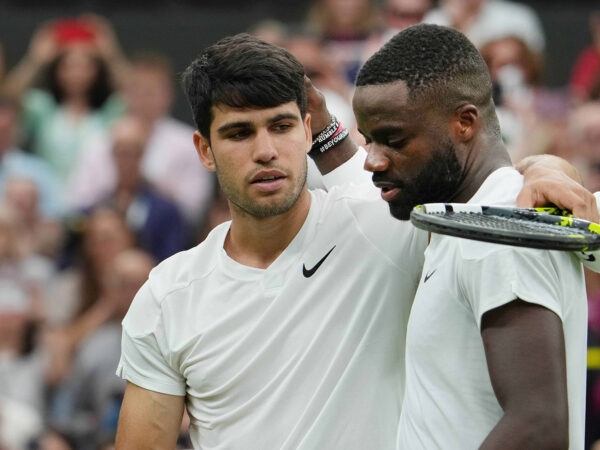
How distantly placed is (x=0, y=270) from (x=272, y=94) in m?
4.47

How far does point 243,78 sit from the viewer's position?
11.2 ft

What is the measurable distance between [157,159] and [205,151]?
444cm

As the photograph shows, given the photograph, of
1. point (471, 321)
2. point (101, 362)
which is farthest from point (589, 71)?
point (471, 321)

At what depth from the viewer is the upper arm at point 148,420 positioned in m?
3.52

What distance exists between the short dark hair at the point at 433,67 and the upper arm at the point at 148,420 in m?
1.13

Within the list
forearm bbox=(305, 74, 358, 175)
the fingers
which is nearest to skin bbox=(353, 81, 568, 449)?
the fingers

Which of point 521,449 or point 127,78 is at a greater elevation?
point 127,78

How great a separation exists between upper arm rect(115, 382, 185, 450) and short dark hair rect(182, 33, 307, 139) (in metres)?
0.79

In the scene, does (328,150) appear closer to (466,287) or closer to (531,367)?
(466,287)

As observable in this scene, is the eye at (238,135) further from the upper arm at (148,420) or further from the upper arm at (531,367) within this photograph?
the upper arm at (531,367)

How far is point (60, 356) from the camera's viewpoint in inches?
277

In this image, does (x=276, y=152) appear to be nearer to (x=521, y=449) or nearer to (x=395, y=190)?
(x=395, y=190)

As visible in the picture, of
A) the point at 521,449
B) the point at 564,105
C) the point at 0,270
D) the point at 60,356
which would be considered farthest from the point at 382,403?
the point at 564,105

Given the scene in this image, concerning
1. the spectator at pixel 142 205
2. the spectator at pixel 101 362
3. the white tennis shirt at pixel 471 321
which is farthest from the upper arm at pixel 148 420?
the spectator at pixel 142 205
